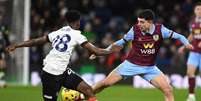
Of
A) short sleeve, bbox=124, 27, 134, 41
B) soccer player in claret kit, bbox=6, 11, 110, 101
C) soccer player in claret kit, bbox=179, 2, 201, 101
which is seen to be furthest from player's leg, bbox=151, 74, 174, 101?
soccer player in claret kit, bbox=179, 2, 201, 101

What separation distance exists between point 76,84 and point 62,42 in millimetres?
867

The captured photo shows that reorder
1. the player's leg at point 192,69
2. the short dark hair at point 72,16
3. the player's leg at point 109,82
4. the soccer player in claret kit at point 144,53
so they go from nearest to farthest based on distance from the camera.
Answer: the short dark hair at point 72,16 → the soccer player in claret kit at point 144,53 → the player's leg at point 109,82 → the player's leg at point 192,69

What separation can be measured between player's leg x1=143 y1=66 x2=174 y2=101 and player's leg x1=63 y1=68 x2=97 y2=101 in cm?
142

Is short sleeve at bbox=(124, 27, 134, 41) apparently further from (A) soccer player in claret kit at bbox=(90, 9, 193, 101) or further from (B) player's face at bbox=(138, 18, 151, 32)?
(B) player's face at bbox=(138, 18, 151, 32)

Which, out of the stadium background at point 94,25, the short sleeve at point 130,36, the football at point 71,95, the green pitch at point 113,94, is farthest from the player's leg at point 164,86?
the stadium background at point 94,25

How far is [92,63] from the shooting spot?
24.0 meters

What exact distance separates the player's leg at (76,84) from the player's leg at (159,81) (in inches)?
56.1

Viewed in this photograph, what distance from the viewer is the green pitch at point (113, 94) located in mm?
17297

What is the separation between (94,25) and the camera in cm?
2609

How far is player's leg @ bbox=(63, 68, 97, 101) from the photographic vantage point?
12312 millimetres

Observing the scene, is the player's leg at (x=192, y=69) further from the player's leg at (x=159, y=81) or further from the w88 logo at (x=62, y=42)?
the w88 logo at (x=62, y=42)

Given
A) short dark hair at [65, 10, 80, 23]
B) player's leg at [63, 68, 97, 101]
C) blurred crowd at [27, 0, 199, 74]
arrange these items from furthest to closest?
blurred crowd at [27, 0, 199, 74] → player's leg at [63, 68, 97, 101] → short dark hair at [65, 10, 80, 23]

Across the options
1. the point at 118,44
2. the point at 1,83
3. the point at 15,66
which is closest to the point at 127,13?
the point at 15,66

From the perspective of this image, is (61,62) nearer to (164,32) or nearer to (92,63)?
(164,32)
